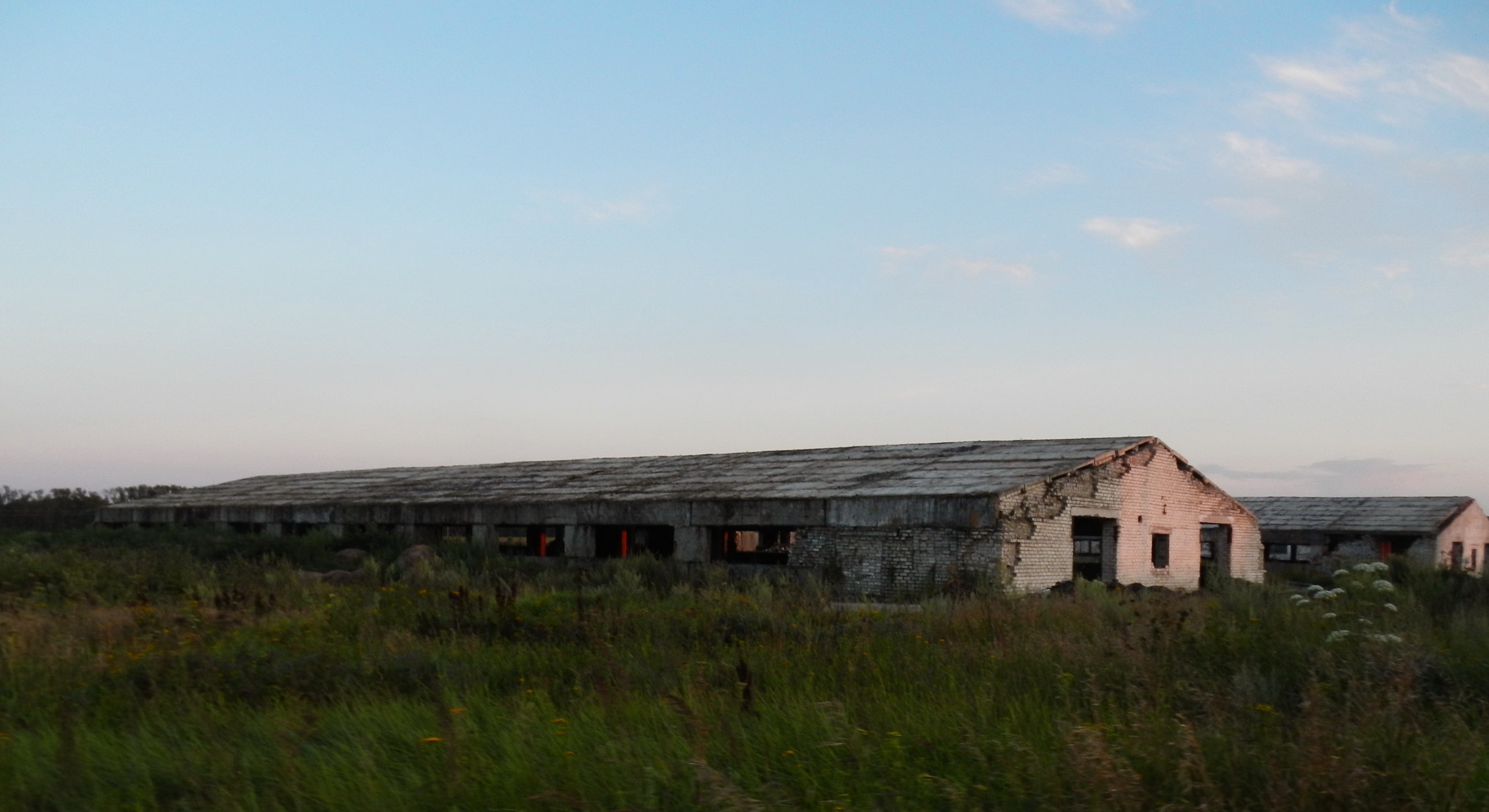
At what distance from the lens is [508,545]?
32500 mm

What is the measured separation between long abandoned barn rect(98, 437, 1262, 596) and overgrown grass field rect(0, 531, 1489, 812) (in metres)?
6.43

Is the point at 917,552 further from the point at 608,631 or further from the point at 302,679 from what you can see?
the point at 302,679

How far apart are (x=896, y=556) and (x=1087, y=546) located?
53.6 feet

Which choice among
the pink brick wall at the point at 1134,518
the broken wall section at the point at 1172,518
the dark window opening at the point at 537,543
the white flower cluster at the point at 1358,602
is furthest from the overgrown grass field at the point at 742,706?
the dark window opening at the point at 537,543

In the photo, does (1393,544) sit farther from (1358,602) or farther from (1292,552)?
(1358,602)

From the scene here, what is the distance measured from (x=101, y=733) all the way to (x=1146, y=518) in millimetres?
19722

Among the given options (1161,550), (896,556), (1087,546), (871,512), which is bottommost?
(1087,546)

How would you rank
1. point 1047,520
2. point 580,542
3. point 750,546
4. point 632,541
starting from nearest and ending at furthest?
point 1047,520
point 580,542
point 632,541
point 750,546

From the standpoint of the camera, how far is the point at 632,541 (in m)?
28.0

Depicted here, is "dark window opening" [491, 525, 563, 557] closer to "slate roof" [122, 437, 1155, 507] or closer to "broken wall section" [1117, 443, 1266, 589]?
"slate roof" [122, 437, 1155, 507]

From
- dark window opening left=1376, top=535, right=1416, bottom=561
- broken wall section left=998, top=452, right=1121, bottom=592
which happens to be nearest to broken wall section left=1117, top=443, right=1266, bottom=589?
broken wall section left=998, top=452, right=1121, bottom=592

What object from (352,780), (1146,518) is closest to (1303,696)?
(352,780)

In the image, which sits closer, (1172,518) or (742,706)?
(742,706)

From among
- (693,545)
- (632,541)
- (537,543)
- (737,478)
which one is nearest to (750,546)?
(632,541)
